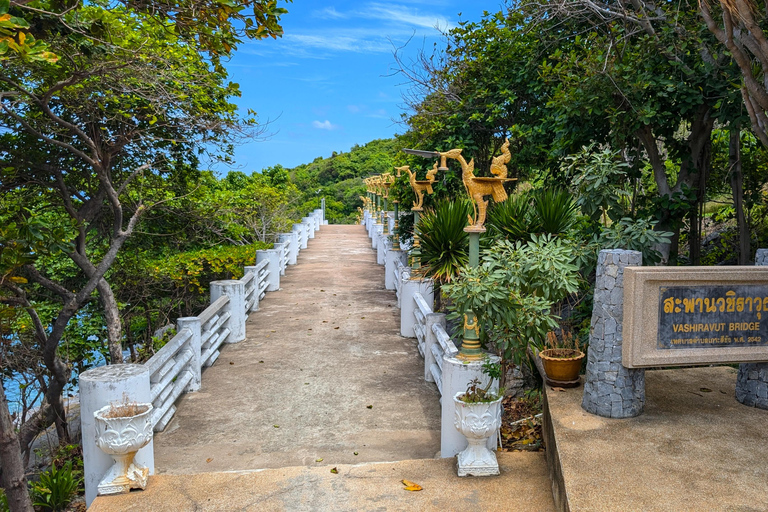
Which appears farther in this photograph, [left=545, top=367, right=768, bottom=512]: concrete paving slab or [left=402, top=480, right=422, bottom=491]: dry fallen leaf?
[left=402, top=480, right=422, bottom=491]: dry fallen leaf

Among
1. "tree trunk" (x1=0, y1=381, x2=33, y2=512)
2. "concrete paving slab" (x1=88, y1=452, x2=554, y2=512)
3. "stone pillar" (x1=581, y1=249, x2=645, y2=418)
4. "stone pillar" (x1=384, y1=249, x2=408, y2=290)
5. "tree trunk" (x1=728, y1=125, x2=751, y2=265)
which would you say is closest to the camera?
"concrete paving slab" (x1=88, y1=452, x2=554, y2=512)

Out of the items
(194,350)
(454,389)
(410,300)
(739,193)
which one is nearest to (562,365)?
(454,389)

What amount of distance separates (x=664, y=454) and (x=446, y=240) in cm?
431

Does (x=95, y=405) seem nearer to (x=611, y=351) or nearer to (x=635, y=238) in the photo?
(x=611, y=351)

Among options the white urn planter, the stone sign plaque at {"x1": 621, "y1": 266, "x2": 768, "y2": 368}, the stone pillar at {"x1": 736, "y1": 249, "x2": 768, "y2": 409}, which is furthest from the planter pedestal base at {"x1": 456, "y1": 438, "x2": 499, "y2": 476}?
the stone pillar at {"x1": 736, "y1": 249, "x2": 768, "y2": 409}

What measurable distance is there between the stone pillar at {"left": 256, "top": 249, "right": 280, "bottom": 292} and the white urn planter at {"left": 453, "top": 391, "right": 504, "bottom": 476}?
10.2 m

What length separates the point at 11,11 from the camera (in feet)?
21.8

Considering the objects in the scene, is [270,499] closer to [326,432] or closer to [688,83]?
[326,432]

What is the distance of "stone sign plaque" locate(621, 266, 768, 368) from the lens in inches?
224

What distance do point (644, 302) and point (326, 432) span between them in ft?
12.5

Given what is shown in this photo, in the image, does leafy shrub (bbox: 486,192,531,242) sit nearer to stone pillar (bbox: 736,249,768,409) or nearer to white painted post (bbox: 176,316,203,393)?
stone pillar (bbox: 736,249,768,409)

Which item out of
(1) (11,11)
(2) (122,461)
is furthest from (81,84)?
(2) (122,461)

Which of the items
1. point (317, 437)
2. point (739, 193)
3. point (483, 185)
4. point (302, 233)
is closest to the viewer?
point (483, 185)

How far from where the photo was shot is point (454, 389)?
6.23m
